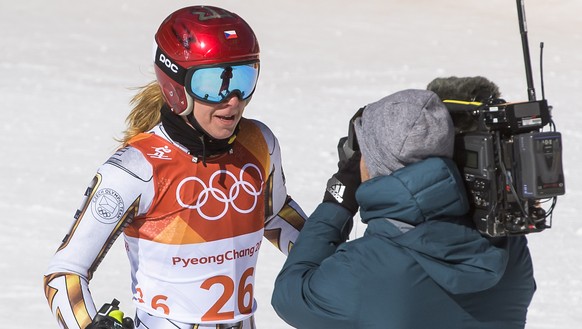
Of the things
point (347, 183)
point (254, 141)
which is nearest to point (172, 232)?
point (254, 141)

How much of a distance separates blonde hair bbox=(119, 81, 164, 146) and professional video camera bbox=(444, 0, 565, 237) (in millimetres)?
1242

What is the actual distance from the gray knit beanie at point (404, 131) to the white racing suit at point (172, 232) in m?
0.80

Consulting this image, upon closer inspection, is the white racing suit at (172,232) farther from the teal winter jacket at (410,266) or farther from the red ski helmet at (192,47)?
the teal winter jacket at (410,266)

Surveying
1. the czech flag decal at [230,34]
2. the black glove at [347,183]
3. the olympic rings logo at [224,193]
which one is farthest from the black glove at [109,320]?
the czech flag decal at [230,34]

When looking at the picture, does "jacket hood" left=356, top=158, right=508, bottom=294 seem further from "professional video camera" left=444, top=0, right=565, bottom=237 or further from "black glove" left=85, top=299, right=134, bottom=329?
"black glove" left=85, top=299, right=134, bottom=329

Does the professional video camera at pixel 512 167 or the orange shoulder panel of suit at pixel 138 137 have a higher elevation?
the professional video camera at pixel 512 167

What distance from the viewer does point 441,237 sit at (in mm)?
2625

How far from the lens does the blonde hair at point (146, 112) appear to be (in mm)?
3562

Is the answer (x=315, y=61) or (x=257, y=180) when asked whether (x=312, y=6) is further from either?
(x=257, y=180)

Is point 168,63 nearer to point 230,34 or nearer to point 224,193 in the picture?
point 230,34

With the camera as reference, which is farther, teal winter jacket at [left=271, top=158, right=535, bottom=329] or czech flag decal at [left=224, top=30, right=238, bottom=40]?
czech flag decal at [left=224, top=30, right=238, bottom=40]

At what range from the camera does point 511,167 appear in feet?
8.61

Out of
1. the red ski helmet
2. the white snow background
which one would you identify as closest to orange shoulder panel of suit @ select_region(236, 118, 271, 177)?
the red ski helmet

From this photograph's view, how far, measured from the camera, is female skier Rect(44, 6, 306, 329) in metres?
3.21
